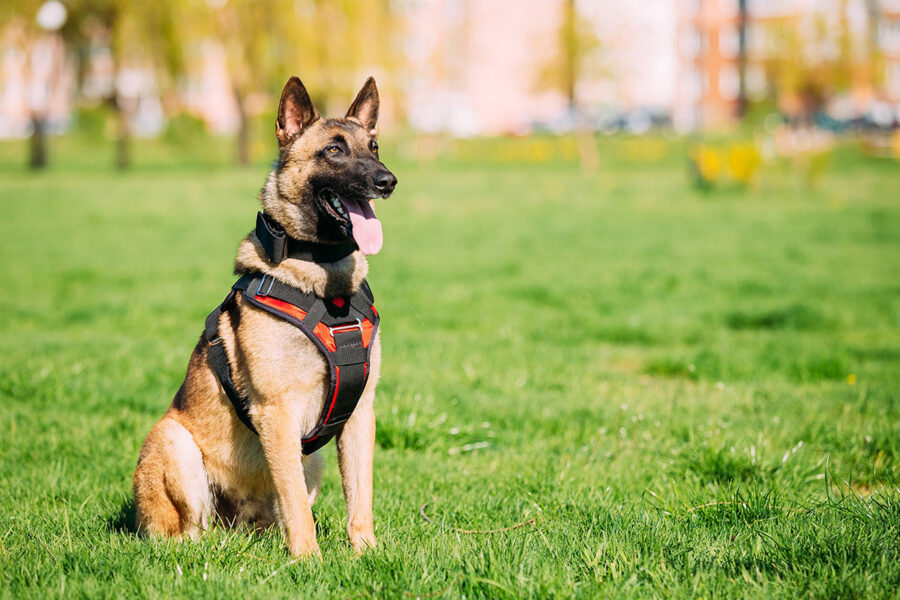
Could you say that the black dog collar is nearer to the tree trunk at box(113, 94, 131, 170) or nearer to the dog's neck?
the dog's neck

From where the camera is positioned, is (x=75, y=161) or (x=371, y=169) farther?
(x=75, y=161)

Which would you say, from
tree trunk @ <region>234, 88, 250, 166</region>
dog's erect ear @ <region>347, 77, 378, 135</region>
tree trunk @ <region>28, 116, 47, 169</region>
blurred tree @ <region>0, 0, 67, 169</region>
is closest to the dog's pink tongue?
dog's erect ear @ <region>347, 77, 378, 135</region>

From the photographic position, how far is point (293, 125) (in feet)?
13.1

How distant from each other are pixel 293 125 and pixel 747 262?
10123 mm

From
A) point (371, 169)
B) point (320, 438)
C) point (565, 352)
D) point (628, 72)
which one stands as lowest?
point (565, 352)

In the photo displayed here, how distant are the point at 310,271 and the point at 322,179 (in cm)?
42

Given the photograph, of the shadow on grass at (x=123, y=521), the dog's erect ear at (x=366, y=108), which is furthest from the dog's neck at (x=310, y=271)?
the shadow on grass at (x=123, y=521)

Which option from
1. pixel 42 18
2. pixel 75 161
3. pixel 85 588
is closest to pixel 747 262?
pixel 85 588

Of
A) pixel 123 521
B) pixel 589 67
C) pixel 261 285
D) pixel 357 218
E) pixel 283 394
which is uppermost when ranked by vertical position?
pixel 589 67

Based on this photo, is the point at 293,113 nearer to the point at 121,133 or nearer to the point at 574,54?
the point at 121,133

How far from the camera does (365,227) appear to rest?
146 inches

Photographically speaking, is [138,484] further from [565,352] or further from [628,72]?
[628,72]

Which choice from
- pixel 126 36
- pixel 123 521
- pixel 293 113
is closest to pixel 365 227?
pixel 293 113

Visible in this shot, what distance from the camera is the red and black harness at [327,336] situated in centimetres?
358
